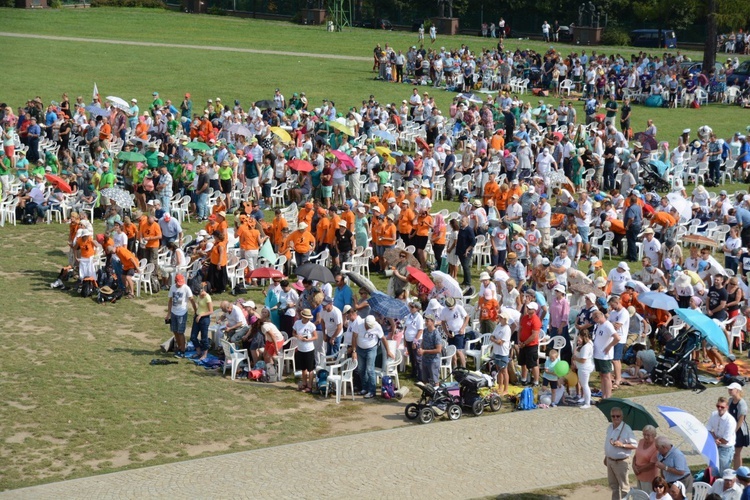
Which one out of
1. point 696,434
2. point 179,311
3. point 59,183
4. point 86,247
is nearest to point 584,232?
point 179,311

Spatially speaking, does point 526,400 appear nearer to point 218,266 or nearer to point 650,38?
point 218,266

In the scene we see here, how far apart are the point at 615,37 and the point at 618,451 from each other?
48.5 meters

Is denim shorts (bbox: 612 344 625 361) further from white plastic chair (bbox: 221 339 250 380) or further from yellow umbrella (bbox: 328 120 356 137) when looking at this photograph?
yellow umbrella (bbox: 328 120 356 137)

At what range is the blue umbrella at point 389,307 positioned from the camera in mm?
17156

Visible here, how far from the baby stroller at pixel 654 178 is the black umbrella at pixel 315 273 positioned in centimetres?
1275

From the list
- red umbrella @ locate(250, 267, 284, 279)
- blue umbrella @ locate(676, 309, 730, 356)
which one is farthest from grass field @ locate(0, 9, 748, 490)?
red umbrella @ locate(250, 267, 284, 279)

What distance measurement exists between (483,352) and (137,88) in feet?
95.1

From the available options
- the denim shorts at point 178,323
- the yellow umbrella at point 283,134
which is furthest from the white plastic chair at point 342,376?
the yellow umbrella at point 283,134

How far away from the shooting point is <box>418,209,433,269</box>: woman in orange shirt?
2225 centimetres

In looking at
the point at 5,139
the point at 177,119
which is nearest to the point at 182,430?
the point at 5,139

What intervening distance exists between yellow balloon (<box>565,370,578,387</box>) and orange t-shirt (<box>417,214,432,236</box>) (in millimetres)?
6641

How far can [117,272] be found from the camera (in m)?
21.1

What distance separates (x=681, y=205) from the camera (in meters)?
24.3

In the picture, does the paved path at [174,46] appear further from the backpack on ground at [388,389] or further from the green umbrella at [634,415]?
the green umbrella at [634,415]
